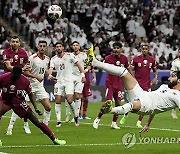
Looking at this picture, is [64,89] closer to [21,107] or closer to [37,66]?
[37,66]

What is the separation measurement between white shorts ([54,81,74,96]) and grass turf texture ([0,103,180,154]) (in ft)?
3.55

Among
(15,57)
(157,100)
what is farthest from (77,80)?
(157,100)

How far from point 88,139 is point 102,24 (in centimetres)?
2382

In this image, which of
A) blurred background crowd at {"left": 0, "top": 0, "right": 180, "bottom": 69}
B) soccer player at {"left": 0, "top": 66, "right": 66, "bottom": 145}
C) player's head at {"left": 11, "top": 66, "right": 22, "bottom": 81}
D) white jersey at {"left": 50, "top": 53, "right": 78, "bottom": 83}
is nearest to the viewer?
player's head at {"left": 11, "top": 66, "right": 22, "bottom": 81}

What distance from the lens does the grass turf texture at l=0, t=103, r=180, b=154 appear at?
15.4m

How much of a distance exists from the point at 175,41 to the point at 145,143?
2467 cm

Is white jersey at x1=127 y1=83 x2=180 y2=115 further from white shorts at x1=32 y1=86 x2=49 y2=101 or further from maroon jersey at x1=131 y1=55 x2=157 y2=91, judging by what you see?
maroon jersey at x1=131 y1=55 x2=157 y2=91

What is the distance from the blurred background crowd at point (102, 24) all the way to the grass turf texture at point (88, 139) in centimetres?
1393

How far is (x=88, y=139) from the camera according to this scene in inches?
696

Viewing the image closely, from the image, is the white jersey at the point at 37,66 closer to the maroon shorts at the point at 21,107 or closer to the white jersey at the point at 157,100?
the maroon shorts at the point at 21,107

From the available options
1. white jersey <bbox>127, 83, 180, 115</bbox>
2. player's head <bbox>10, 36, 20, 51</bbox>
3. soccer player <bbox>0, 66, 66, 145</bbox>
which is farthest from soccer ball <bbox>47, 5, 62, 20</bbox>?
white jersey <bbox>127, 83, 180, 115</bbox>

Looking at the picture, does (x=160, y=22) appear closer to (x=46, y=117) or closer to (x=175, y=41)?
(x=175, y=41)

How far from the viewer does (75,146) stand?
16109 mm

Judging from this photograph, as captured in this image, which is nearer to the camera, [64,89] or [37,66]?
[37,66]
